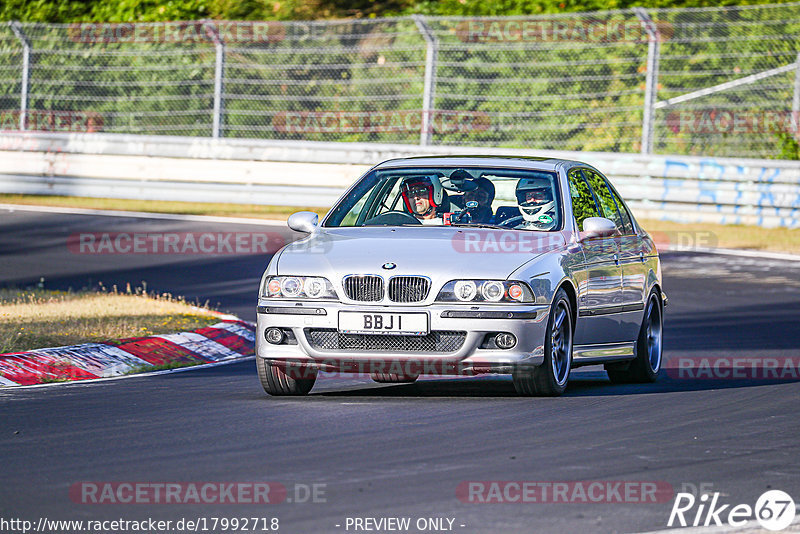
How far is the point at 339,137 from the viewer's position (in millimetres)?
28453

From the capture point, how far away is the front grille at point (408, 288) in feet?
29.4

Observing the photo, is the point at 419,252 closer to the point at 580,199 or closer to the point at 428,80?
the point at 580,199

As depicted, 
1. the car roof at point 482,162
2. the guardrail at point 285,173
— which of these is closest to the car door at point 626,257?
the car roof at point 482,162

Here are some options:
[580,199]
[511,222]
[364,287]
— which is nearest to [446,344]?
[364,287]

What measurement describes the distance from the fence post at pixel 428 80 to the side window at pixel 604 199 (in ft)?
46.3

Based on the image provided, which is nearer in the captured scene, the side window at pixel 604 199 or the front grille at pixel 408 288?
the front grille at pixel 408 288

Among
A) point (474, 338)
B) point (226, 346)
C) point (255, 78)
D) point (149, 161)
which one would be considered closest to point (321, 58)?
point (255, 78)

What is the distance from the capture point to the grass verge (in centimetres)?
1152

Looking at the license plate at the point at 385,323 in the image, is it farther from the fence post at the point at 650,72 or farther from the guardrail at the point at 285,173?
the fence post at the point at 650,72

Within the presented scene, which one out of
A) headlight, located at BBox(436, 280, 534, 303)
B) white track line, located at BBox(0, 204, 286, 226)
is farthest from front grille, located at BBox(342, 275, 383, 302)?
white track line, located at BBox(0, 204, 286, 226)

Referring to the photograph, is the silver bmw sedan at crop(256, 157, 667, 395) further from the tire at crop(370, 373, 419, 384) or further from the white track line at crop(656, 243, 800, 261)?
the white track line at crop(656, 243, 800, 261)

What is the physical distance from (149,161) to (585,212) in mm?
16888

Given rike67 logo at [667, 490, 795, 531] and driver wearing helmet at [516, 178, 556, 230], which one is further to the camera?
driver wearing helmet at [516, 178, 556, 230]

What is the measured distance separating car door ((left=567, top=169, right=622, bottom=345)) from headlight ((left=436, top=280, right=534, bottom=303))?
0.95 meters
